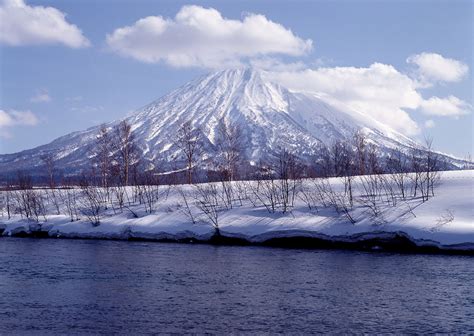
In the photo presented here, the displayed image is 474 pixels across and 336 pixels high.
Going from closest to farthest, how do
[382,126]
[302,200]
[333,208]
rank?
[333,208] < [302,200] < [382,126]

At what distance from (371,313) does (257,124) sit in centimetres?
13693

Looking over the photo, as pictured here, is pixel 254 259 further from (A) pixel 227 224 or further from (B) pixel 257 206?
(B) pixel 257 206

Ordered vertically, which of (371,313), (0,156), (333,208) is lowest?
(371,313)

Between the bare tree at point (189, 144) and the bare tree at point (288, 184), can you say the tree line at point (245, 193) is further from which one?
the bare tree at point (189, 144)

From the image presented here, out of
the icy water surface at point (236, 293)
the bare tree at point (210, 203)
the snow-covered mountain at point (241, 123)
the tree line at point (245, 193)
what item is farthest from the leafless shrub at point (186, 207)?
the snow-covered mountain at point (241, 123)

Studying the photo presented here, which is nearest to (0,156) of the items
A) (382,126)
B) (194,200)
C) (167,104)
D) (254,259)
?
(167,104)

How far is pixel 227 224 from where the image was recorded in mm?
30516

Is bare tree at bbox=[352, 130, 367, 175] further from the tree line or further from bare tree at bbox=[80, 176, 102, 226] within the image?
bare tree at bbox=[80, 176, 102, 226]

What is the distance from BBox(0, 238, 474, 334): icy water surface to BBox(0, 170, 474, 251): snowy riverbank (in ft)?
8.11

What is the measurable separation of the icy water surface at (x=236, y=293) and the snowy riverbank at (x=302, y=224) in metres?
2.47

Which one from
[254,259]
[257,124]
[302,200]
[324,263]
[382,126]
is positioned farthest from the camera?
[382,126]

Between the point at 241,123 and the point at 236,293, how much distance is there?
134m

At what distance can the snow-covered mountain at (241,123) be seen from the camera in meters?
128

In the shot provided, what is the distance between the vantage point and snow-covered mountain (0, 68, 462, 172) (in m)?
128
